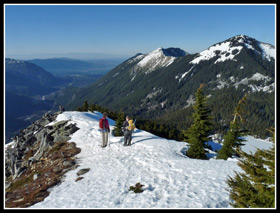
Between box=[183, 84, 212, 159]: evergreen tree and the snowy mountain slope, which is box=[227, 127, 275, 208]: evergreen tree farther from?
box=[183, 84, 212, 159]: evergreen tree

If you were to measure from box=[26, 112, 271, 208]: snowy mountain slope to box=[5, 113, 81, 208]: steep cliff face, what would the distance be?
114cm

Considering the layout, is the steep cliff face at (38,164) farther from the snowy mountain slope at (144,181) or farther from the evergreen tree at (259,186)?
the evergreen tree at (259,186)

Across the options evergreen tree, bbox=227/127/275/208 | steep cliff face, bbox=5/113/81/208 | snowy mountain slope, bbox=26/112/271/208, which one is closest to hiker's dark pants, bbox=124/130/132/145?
snowy mountain slope, bbox=26/112/271/208

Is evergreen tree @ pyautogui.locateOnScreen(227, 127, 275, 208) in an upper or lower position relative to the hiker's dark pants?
upper

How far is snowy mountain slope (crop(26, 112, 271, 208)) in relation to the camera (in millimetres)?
10555

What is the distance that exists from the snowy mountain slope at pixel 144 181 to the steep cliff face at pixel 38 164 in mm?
1142

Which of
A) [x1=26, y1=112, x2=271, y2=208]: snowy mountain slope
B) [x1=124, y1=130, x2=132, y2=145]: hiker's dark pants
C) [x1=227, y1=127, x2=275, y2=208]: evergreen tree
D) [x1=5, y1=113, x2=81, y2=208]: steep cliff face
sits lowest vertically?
[x1=5, y1=113, x2=81, y2=208]: steep cliff face

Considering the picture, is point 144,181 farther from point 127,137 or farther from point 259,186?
point 127,137

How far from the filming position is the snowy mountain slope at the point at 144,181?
10555 mm

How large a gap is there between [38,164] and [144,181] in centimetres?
1479

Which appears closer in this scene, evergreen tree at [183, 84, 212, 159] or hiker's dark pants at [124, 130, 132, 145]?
hiker's dark pants at [124, 130, 132, 145]

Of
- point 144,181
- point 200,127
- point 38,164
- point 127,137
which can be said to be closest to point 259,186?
point 144,181

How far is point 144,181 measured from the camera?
42.2ft

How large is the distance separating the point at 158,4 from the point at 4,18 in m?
6.89
